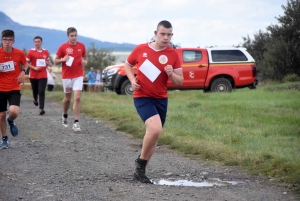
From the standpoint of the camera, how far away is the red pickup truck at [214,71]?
25641mm

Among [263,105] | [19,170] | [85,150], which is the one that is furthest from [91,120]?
[19,170]

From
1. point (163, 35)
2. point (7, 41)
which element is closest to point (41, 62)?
point (7, 41)

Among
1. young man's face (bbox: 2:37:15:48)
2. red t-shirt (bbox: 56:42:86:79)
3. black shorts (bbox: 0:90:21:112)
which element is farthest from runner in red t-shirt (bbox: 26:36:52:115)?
young man's face (bbox: 2:37:15:48)

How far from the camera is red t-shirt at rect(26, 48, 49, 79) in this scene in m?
18.2

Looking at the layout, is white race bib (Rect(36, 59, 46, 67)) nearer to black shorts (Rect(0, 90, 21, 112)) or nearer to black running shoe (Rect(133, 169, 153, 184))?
black shorts (Rect(0, 90, 21, 112))

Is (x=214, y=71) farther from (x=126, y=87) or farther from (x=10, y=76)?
(x=10, y=76)

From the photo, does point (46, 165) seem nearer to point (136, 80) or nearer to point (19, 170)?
point (19, 170)

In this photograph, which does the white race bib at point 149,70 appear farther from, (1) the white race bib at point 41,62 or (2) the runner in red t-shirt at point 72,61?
(1) the white race bib at point 41,62

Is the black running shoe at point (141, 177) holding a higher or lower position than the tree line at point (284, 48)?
lower

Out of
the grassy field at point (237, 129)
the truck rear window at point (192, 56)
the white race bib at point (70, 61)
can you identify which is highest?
the truck rear window at point (192, 56)

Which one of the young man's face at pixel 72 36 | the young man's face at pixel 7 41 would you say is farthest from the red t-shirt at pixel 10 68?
the young man's face at pixel 72 36

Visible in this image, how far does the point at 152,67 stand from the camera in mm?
7918

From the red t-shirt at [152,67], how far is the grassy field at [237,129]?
1781 millimetres

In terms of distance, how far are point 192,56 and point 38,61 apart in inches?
343
